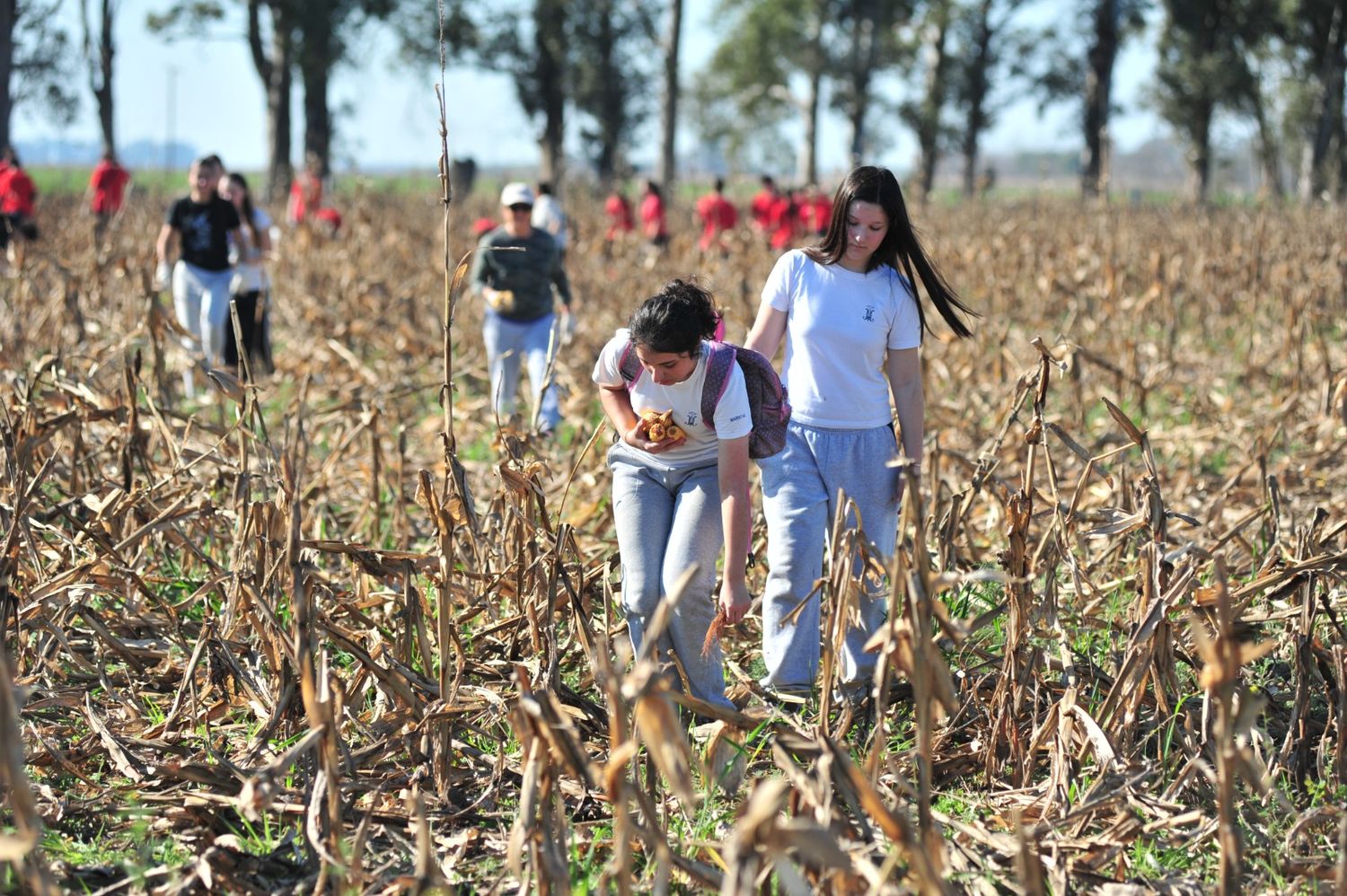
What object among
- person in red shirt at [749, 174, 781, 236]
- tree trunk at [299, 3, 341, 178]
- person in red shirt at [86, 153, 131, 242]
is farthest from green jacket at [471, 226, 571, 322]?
tree trunk at [299, 3, 341, 178]

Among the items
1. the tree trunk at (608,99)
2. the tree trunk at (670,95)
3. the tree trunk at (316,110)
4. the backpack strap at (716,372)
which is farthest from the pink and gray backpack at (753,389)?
the tree trunk at (608,99)

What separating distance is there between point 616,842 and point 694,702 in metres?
0.65

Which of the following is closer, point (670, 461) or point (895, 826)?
point (895, 826)

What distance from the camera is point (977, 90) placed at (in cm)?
4206

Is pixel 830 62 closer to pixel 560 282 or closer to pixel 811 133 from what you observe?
pixel 811 133

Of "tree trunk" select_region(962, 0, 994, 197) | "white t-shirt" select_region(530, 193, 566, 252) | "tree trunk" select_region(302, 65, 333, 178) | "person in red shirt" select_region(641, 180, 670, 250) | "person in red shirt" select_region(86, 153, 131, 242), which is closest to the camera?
"white t-shirt" select_region(530, 193, 566, 252)

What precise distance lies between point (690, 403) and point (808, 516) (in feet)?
1.90

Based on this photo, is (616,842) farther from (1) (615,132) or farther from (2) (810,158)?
(1) (615,132)

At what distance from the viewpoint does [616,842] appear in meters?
2.30

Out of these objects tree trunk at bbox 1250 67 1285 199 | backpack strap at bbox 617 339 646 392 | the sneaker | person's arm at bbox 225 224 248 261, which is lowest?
the sneaker

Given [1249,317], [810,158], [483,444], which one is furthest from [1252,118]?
[483,444]

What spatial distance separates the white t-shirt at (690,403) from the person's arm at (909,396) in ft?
2.10

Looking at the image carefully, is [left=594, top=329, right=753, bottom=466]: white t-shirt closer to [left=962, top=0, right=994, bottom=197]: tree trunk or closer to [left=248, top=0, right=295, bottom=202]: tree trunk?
[left=248, top=0, right=295, bottom=202]: tree trunk

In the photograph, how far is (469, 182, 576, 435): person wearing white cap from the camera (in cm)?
709
